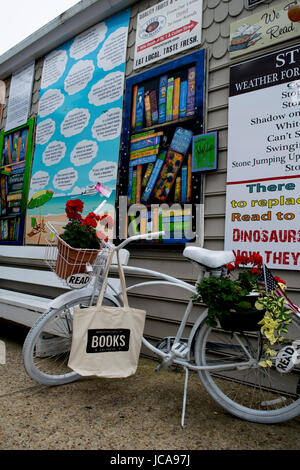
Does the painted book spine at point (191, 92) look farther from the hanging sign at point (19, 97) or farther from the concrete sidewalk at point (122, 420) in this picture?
the hanging sign at point (19, 97)

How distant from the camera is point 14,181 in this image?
5340 mm

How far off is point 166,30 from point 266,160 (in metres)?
1.85

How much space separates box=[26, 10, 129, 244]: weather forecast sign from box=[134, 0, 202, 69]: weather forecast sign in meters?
0.27

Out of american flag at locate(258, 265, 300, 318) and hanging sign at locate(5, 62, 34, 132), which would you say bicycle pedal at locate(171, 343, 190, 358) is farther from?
hanging sign at locate(5, 62, 34, 132)

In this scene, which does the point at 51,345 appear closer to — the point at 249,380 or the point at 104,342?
the point at 104,342

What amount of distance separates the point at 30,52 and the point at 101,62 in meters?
1.73

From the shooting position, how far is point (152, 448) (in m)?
1.75

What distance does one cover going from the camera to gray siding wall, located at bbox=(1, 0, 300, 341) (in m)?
2.93

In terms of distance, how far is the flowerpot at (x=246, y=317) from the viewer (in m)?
1.90

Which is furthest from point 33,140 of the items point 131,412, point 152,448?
point 152,448

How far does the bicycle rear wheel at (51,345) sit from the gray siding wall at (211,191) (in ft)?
2.46

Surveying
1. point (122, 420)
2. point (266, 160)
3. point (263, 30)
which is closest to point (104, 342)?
point (122, 420)

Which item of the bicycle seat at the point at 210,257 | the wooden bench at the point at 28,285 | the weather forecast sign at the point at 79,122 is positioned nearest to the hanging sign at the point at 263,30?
the weather forecast sign at the point at 79,122

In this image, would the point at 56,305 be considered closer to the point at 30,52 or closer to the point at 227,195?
the point at 227,195
